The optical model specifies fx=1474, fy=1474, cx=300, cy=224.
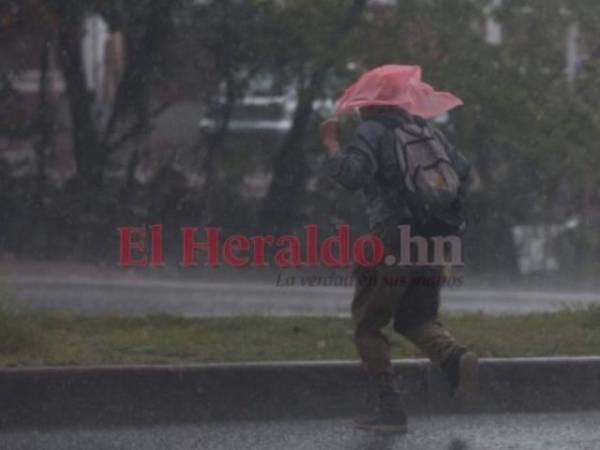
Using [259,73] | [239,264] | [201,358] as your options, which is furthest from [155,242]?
[201,358]

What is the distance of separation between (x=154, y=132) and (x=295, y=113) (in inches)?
69.1

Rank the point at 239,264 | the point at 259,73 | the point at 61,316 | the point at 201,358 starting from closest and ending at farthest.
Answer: the point at 201,358 < the point at 61,316 < the point at 239,264 < the point at 259,73

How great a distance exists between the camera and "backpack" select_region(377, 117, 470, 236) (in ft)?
23.1

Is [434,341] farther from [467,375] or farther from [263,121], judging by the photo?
[263,121]

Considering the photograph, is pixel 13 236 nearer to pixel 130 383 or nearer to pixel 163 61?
pixel 163 61

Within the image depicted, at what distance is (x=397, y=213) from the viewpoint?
7.11m

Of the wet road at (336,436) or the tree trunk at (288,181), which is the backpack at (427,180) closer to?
the wet road at (336,436)

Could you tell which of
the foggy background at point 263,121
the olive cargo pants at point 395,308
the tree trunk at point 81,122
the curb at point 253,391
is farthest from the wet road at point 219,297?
the olive cargo pants at point 395,308

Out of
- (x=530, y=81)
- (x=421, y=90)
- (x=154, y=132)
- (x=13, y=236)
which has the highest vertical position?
(x=421, y=90)

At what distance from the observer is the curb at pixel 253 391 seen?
7484 mm

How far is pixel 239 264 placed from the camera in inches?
571

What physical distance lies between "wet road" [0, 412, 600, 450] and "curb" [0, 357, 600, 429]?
0.32 feet

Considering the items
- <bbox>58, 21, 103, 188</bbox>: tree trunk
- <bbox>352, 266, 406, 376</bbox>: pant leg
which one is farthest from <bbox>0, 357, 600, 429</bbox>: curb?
<bbox>58, 21, 103, 188</bbox>: tree trunk

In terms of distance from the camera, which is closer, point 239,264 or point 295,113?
point 239,264
